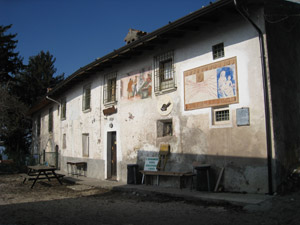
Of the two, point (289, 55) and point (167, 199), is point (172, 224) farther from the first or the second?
point (289, 55)

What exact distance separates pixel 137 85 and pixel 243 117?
5.09 metres

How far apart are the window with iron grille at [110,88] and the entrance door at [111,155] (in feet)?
5.28

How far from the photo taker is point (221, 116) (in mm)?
8352

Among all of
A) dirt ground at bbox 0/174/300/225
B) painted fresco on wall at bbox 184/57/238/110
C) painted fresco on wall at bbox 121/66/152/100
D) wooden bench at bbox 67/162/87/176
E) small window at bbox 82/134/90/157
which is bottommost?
dirt ground at bbox 0/174/300/225

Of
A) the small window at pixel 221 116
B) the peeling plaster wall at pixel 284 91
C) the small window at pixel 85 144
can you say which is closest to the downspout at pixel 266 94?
the peeling plaster wall at pixel 284 91

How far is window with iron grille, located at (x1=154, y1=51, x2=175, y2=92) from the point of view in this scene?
10.2 meters

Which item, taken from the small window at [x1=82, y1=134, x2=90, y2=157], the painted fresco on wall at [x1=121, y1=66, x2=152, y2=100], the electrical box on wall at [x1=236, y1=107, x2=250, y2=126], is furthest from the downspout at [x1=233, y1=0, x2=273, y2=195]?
the small window at [x1=82, y1=134, x2=90, y2=157]

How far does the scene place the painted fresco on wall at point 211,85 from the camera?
802 centimetres

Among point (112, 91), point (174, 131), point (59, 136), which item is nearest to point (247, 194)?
point (174, 131)

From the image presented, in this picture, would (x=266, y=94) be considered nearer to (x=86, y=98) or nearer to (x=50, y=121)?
(x=86, y=98)

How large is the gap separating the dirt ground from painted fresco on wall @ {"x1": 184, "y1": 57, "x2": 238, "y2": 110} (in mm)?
2929

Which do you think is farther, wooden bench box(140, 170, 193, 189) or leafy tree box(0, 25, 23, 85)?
leafy tree box(0, 25, 23, 85)

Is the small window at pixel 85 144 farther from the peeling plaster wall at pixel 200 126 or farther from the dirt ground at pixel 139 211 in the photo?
the dirt ground at pixel 139 211

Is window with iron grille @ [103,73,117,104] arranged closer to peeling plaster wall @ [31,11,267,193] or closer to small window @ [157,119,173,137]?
peeling plaster wall @ [31,11,267,193]
